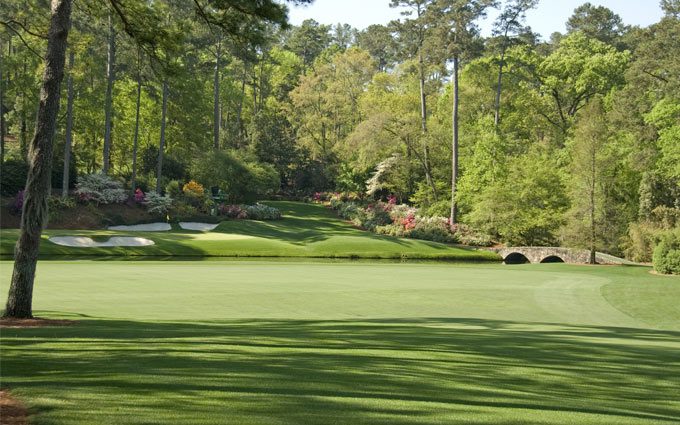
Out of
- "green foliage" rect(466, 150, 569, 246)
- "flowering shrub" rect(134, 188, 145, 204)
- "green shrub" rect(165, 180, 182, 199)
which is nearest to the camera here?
"green foliage" rect(466, 150, 569, 246)

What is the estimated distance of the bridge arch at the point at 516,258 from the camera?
42625mm

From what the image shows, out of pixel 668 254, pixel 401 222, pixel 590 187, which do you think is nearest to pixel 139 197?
pixel 401 222

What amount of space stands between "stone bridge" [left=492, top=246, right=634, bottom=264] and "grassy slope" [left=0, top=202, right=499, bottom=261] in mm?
1052

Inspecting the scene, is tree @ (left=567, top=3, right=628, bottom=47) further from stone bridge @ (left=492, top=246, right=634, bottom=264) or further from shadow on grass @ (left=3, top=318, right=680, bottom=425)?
shadow on grass @ (left=3, top=318, right=680, bottom=425)

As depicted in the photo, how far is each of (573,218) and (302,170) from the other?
3800 cm

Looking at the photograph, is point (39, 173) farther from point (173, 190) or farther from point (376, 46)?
point (376, 46)

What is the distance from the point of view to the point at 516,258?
43062 millimetres

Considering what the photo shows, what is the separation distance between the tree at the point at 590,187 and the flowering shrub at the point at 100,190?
97.4ft

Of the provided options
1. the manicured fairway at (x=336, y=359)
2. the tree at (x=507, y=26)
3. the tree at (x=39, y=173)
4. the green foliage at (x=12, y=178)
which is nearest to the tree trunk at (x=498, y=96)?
the tree at (x=507, y=26)

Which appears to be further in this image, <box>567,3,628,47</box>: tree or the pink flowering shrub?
<box>567,3,628,47</box>: tree

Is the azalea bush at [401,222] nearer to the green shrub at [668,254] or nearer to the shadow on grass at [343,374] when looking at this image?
the green shrub at [668,254]

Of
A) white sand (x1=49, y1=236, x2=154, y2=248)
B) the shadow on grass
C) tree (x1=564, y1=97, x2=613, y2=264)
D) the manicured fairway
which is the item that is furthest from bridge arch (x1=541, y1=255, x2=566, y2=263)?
the shadow on grass

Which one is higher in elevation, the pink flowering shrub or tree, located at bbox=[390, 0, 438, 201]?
tree, located at bbox=[390, 0, 438, 201]

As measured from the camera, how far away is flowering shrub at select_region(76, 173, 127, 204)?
4662 cm
